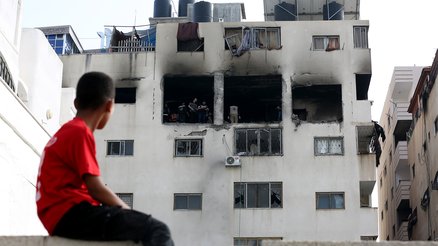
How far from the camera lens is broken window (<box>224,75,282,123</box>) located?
37.5 metres

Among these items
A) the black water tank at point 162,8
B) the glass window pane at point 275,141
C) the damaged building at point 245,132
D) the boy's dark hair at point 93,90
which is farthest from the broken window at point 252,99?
the boy's dark hair at point 93,90

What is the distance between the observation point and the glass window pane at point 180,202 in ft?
117

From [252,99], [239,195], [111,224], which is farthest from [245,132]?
[111,224]

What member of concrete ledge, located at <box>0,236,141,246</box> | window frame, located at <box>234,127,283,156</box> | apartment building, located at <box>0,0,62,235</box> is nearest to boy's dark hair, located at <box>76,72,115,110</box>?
concrete ledge, located at <box>0,236,141,246</box>

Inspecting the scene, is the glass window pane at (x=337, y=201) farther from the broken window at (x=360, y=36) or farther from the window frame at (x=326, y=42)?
the broken window at (x=360, y=36)

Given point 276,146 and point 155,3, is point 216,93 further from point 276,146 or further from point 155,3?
point 155,3

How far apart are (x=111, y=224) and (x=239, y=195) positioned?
2980cm

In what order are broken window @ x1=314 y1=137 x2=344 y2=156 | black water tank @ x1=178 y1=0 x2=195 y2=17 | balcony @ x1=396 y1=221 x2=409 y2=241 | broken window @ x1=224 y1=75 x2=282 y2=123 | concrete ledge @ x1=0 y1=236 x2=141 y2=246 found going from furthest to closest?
1. black water tank @ x1=178 y1=0 x2=195 y2=17
2. balcony @ x1=396 y1=221 x2=409 y2=241
3. broken window @ x1=224 y1=75 x2=282 y2=123
4. broken window @ x1=314 y1=137 x2=344 y2=156
5. concrete ledge @ x1=0 y1=236 x2=141 y2=246

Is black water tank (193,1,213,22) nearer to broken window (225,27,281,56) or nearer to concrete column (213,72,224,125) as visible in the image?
broken window (225,27,281,56)

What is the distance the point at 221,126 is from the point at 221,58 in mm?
3136

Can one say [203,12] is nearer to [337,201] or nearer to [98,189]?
[337,201]

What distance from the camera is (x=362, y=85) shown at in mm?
38312

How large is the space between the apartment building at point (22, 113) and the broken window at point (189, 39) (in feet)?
36.4

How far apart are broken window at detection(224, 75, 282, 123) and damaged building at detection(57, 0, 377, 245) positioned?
77 mm
